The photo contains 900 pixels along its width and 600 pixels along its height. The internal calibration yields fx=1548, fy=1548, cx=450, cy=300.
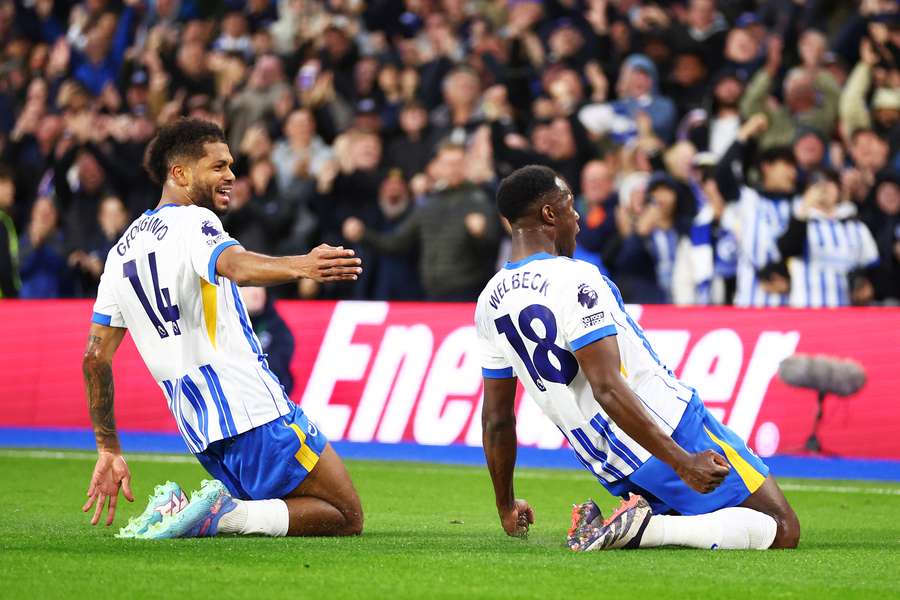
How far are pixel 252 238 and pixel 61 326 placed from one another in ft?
8.77

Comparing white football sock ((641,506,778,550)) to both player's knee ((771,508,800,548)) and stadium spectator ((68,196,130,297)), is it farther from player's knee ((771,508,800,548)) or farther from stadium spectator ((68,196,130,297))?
stadium spectator ((68,196,130,297))

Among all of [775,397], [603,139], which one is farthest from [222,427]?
[603,139]

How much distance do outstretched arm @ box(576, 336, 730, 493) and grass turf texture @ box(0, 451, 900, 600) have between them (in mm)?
389

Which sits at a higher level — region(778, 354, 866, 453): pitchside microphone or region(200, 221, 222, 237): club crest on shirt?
region(200, 221, 222, 237): club crest on shirt

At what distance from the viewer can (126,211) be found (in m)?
18.6

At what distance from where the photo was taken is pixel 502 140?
632 inches

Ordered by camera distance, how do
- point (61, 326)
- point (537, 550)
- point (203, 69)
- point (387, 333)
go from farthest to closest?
point (203, 69), point (61, 326), point (387, 333), point (537, 550)

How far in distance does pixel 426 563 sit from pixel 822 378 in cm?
658

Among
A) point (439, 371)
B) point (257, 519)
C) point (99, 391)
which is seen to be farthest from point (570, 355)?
point (439, 371)

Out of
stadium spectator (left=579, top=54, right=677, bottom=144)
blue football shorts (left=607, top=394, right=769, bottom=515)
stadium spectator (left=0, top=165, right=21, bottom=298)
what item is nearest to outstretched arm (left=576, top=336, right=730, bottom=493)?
blue football shorts (left=607, top=394, right=769, bottom=515)

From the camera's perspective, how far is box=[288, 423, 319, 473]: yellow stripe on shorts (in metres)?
7.84

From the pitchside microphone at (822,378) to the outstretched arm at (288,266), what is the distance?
6.64m

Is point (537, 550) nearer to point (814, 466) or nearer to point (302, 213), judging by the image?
point (814, 466)

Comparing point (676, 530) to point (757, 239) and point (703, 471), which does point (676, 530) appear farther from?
point (757, 239)
